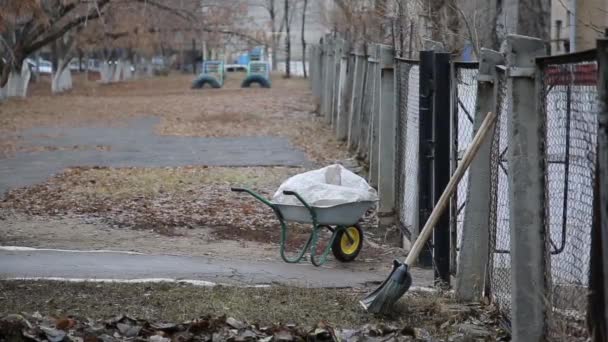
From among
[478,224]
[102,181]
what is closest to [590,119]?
[478,224]

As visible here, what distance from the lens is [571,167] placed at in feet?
17.8

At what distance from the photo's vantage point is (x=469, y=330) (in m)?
6.30

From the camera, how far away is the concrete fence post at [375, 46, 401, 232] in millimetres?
11742

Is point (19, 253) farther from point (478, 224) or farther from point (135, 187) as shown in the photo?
point (135, 187)

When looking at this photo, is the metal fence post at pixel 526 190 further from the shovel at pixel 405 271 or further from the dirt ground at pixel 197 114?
the dirt ground at pixel 197 114

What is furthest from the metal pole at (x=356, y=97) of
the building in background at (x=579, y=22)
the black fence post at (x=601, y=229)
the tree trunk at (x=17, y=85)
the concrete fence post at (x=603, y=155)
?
the tree trunk at (x=17, y=85)

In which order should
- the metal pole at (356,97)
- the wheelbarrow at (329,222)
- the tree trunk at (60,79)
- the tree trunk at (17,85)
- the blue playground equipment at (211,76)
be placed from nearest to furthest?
1. the wheelbarrow at (329,222)
2. the metal pole at (356,97)
3. the tree trunk at (17,85)
4. the tree trunk at (60,79)
5. the blue playground equipment at (211,76)

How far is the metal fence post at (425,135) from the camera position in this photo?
29.3ft

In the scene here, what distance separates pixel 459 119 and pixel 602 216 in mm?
4354

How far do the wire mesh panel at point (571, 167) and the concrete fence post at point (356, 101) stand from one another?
11.7 m

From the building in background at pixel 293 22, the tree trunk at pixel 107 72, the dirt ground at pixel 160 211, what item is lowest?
the dirt ground at pixel 160 211

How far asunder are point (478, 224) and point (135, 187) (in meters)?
8.37

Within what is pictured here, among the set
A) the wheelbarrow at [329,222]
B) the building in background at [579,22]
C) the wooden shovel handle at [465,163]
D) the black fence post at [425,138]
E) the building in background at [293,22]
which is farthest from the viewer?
the building in background at [293,22]

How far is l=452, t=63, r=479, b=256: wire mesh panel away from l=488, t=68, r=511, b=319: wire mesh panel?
784 millimetres
